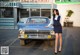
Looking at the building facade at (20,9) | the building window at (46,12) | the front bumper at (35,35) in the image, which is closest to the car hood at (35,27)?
the front bumper at (35,35)

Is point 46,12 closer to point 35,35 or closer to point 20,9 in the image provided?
point 20,9

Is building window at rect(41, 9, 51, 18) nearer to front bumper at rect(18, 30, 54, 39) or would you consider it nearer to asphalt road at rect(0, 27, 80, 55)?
asphalt road at rect(0, 27, 80, 55)

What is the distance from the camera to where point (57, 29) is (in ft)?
36.8

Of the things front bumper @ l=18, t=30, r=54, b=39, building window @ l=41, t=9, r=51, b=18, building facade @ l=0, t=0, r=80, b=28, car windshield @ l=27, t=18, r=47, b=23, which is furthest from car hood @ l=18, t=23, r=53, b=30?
building window @ l=41, t=9, r=51, b=18

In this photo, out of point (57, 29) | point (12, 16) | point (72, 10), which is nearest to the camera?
point (57, 29)

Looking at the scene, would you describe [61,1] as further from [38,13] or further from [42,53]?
[42,53]

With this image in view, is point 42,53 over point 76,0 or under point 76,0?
under

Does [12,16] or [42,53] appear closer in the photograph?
[42,53]

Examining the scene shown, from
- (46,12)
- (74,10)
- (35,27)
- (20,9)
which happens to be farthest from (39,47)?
(74,10)

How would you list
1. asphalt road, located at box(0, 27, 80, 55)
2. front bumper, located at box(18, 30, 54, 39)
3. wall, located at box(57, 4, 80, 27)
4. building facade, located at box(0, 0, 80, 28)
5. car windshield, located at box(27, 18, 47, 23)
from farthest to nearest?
wall, located at box(57, 4, 80, 27)
building facade, located at box(0, 0, 80, 28)
car windshield, located at box(27, 18, 47, 23)
front bumper, located at box(18, 30, 54, 39)
asphalt road, located at box(0, 27, 80, 55)

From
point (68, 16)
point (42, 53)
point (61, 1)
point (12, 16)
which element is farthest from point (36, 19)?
point (61, 1)

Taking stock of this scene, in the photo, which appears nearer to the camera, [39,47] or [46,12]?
[39,47]

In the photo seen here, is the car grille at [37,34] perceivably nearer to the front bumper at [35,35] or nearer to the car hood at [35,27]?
the front bumper at [35,35]

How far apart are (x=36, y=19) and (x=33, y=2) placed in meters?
19.5
